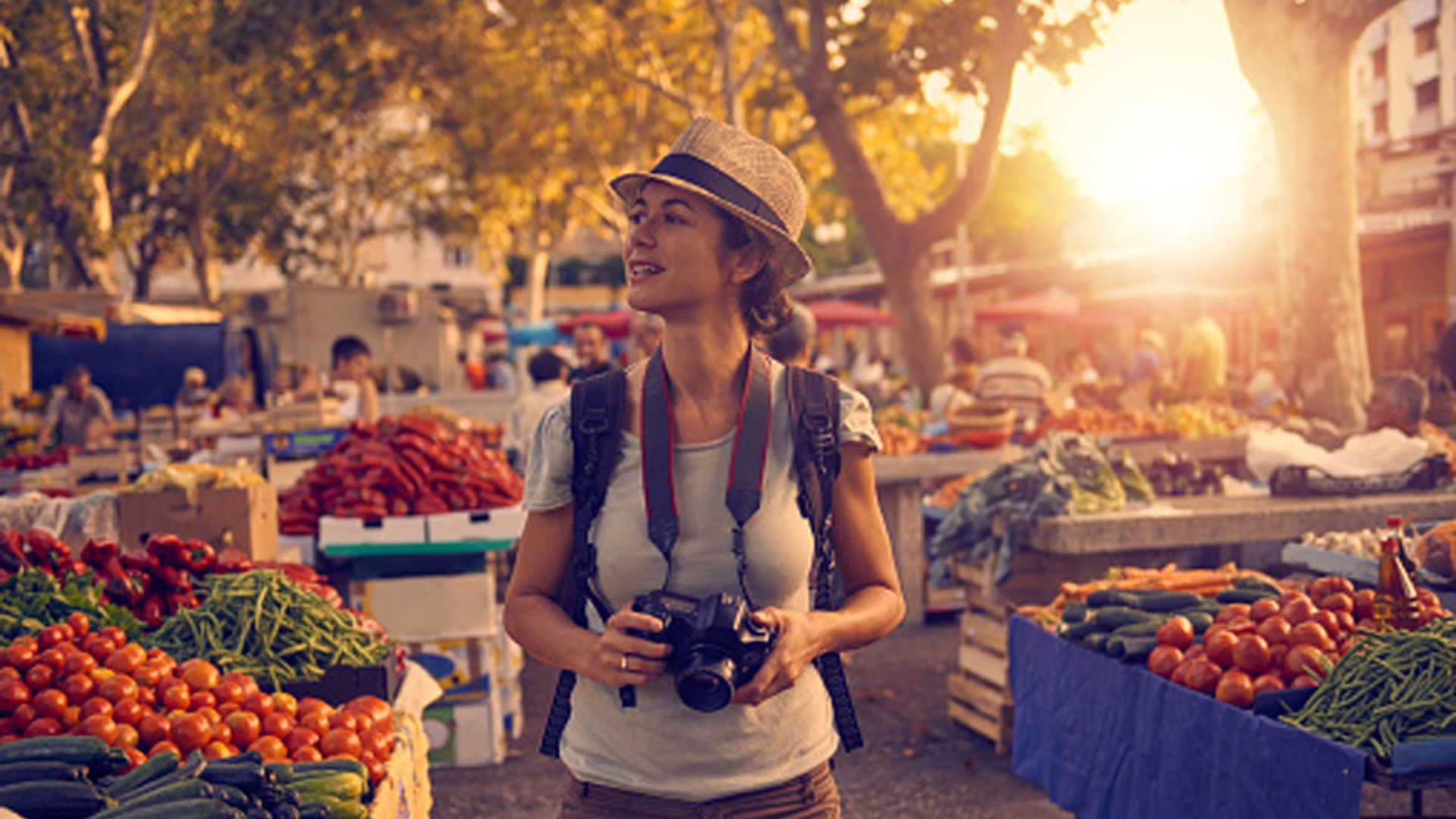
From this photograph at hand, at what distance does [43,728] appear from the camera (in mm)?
3959

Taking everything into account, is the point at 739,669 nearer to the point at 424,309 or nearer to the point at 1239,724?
the point at 1239,724

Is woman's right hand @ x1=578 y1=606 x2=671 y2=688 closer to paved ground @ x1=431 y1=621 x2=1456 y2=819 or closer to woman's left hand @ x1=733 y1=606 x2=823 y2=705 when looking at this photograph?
Answer: woman's left hand @ x1=733 y1=606 x2=823 y2=705

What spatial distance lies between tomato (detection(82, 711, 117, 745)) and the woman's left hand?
7.83 feet

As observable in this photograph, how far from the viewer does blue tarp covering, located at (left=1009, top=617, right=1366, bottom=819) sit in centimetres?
413

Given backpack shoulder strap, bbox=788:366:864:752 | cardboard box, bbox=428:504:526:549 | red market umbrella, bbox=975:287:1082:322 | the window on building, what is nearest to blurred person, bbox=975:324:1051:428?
cardboard box, bbox=428:504:526:549

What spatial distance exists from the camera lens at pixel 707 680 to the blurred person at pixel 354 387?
10.6 m

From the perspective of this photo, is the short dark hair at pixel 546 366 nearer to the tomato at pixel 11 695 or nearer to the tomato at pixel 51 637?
the tomato at pixel 51 637

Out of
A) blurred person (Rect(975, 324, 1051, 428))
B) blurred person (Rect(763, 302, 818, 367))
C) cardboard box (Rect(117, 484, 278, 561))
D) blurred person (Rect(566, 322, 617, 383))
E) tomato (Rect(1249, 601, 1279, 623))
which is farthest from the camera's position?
blurred person (Rect(975, 324, 1051, 428))

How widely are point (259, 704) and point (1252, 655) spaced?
328cm

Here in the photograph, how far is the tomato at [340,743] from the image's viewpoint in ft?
14.0

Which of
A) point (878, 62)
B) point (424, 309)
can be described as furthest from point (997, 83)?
point (424, 309)

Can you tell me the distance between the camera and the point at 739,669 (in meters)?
2.29

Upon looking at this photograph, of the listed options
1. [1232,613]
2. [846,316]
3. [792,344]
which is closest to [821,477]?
[1232,613]

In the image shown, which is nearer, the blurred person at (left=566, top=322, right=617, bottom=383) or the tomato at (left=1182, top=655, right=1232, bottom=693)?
the tomato at (left=1182, top=655, right=1232, bottom=693)
